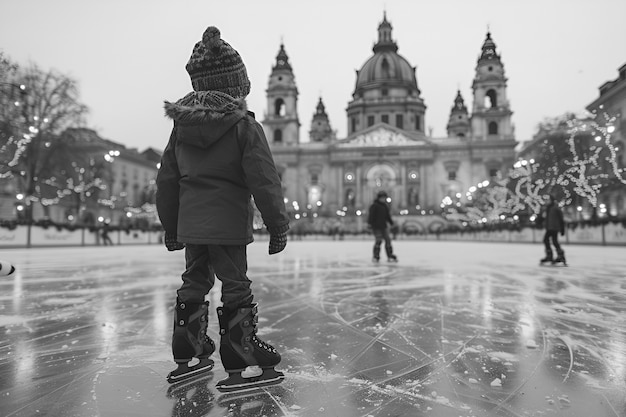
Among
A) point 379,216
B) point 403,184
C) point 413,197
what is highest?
point 403,184

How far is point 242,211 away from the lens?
6.52ft

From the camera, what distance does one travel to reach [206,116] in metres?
1.90

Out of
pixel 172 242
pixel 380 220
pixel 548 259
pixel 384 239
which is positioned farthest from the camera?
pixel 384 239

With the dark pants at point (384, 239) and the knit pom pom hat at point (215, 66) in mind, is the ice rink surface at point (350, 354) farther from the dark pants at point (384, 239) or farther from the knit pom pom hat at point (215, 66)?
the dark pants at point (384, 239)

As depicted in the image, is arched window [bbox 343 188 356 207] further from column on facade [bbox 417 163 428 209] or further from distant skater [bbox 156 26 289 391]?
distant skater [bbox 156 26 289 391]

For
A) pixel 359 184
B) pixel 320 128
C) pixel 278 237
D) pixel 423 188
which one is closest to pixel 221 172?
pixel 278 237

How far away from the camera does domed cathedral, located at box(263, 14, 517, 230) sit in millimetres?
55938

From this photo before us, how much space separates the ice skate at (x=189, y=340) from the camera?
76.9 inches

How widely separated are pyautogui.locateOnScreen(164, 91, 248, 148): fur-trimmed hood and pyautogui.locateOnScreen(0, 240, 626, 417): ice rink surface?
1.08 meters

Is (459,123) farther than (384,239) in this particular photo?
Yes

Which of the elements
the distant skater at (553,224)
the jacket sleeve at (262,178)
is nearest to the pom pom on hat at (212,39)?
the jacket sleeve at (262,178)

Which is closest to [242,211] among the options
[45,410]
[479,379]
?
[45,410]

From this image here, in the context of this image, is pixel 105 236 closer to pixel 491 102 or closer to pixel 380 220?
pixel 380 220

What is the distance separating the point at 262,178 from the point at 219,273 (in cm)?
46
